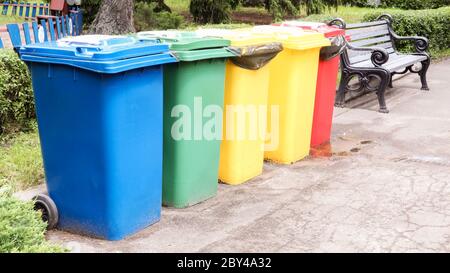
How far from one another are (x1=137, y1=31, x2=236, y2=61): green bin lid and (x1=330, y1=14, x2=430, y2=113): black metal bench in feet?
12.5

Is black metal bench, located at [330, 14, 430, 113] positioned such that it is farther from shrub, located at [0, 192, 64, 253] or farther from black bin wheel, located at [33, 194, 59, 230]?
shrub, located at [0, 192, 64, 253]

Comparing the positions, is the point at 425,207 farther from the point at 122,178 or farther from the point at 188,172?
the point at 122,178

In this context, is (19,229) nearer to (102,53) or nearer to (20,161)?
(102,53)

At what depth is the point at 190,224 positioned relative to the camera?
4293 mm

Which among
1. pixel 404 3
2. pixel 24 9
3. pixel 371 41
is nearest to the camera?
pixel 371 41

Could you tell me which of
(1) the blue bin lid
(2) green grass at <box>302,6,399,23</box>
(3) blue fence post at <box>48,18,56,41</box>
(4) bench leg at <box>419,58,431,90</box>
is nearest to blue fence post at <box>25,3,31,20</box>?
(3) blue fence post at <box>48,18,56,41</box>

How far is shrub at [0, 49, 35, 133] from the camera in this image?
19.6ft

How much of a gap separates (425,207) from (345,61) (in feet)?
12.9

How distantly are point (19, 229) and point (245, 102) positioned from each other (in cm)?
235

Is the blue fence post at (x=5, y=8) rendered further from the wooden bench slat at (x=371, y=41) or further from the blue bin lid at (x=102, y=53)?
the blue bin lid at (x=102, y=53)

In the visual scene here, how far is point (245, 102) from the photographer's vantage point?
4.99 m

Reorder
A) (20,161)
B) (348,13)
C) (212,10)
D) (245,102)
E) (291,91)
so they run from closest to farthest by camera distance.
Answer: (245,102) < (20,161) < (291,91) < (212,10) < (348,13)

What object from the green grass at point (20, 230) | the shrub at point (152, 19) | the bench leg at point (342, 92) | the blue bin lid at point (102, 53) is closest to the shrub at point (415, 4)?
the shrub at point (152, 19)

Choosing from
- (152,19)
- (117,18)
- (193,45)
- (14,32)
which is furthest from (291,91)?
(152,19)
